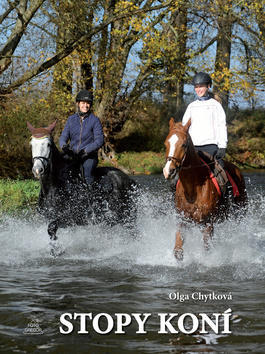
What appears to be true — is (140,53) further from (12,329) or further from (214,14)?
(12,329)

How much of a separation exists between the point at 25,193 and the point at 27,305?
9867 millimetres

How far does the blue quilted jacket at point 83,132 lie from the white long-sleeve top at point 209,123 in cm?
192

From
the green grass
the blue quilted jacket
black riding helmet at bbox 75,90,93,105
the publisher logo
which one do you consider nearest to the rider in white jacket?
the blue quilted jacket

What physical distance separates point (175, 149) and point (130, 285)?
6.19 ft

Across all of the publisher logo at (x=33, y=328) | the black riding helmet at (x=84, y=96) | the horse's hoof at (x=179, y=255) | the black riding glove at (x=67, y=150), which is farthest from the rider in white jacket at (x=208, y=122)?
the publisher logo at (x=33, y=328)

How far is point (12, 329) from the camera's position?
5555 mm

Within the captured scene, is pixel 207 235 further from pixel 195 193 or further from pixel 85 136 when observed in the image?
pixel 85 136

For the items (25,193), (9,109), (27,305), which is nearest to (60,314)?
(27,305)

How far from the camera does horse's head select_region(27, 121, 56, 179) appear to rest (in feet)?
29.9

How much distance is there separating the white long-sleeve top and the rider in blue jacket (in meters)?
1.93

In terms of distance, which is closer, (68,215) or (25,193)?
(68,215)

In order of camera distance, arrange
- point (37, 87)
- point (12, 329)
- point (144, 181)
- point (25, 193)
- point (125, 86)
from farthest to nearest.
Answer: point (125, 86), point (144, 181), point (37, 87), point (25, 193), point (12, 329)

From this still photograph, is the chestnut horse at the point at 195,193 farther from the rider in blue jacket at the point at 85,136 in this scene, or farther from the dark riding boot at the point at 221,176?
the rider in blue jacket at the point at 85,136

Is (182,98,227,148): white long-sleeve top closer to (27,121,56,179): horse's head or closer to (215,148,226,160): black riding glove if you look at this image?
(215,148,226,160): black riding glove
